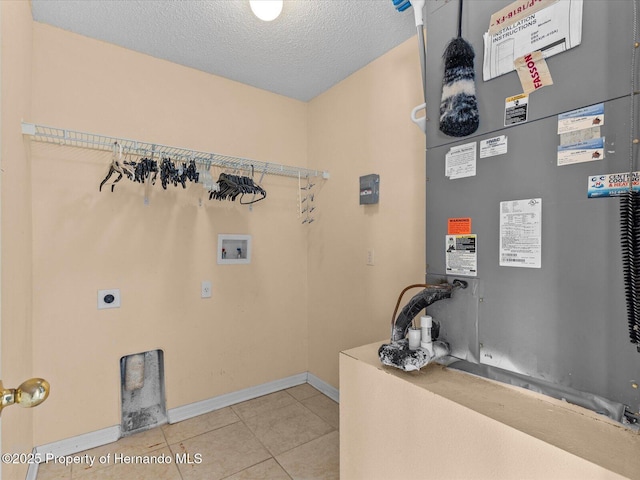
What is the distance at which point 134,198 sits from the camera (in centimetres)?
223

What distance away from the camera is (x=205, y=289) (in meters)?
2.49

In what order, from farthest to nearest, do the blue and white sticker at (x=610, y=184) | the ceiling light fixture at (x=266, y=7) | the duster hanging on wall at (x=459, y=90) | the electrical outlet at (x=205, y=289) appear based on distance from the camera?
the electrical outlet at (x=205, y=289) → the ceiling light fixture at (x=266, y=7) → the duster hanging on wall at (x=459, y=90) → the blue and white sticker at (x=610, y=184)

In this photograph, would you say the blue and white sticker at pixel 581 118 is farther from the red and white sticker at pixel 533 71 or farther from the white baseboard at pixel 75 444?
the white baseboard at pixel 75 444

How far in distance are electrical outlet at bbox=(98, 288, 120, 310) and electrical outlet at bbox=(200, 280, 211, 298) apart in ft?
1.80

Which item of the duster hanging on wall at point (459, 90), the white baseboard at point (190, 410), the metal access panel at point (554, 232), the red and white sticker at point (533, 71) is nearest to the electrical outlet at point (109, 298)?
the white baseboard at point (190, 410)

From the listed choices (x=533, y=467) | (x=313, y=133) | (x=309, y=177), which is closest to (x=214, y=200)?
(x=309, y=177)

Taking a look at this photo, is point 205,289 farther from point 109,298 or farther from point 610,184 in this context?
point 610,184

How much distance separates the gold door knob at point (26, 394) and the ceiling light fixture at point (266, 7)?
5.92 feet

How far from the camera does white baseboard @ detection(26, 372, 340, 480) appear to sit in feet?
6.40

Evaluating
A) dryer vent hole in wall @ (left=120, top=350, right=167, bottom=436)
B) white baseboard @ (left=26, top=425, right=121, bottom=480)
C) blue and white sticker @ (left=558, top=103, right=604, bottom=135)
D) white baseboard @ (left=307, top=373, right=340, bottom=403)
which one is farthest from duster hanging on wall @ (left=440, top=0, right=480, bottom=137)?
white baseboard @ (left=26, top=425, right=121, bottom=480)

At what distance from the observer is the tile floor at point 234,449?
1.83m

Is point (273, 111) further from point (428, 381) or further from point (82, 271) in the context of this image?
point (428, 381)

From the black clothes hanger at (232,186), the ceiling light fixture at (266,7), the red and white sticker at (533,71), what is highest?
the ceiling light fixture at (266,7)

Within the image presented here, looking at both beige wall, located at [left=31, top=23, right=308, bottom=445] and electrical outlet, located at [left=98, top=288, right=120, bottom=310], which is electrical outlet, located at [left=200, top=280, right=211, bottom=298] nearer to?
beige wall, located at [left=31, top=23, right=308, bottom=445]
